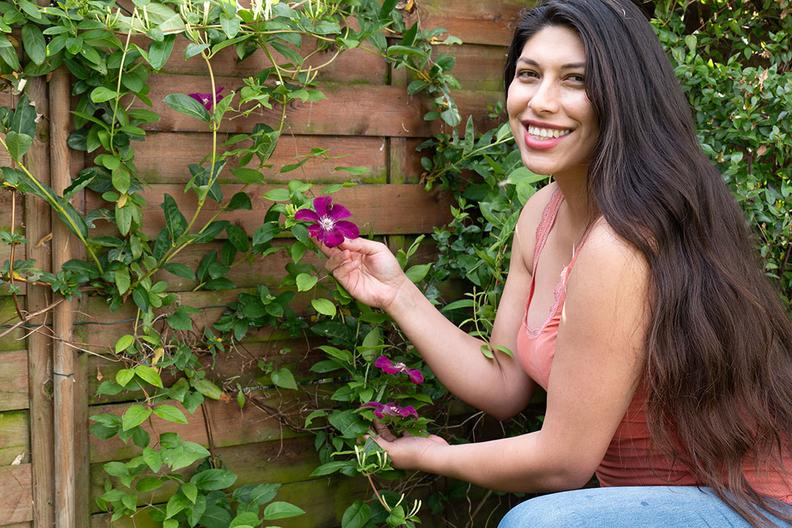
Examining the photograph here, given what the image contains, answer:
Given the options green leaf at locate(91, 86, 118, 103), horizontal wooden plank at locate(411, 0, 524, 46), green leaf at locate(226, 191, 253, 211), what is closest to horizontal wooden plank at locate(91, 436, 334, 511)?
green leaf at locate(226, 191, 253, 211)

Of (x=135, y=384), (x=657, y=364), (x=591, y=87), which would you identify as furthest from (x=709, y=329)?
(x=135, y=384)

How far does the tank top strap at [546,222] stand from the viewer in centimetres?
180

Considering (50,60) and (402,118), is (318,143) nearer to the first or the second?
(402,118)

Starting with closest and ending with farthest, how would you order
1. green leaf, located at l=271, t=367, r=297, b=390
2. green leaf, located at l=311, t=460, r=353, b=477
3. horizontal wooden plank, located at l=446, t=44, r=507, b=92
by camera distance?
green leaf, located at l=311, t=460, r=353, b=477
green leaf, located at l=271, t=367, r=297, b=390
horizontal wooden plank, located at l=446, t=44, r=507, b=92

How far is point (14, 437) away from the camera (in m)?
1.73

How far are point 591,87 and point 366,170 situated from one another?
579 mm

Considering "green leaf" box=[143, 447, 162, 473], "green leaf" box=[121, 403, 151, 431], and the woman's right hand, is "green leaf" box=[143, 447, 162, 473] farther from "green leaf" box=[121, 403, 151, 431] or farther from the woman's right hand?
the woman's right hand

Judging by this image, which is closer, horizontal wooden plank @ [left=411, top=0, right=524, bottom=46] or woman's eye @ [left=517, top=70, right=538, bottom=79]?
woman's eye @ [left=517, top=70, right=538, bottom=79]

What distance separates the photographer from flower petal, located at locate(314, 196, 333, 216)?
174 cm

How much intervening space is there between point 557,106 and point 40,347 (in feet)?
3.62

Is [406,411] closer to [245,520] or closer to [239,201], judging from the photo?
[245,520]

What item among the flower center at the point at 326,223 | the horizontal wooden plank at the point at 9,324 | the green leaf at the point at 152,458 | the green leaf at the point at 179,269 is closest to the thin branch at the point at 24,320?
the horizontal wooden plank at the point at 9,324

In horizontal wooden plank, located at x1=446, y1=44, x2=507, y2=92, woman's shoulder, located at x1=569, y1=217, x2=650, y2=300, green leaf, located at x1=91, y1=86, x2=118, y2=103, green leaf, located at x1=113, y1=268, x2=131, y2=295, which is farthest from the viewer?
horizontal wooden plank, located at x1=446, y1=44, x2=507, y2=92

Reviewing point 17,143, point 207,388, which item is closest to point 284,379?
point 207,388
